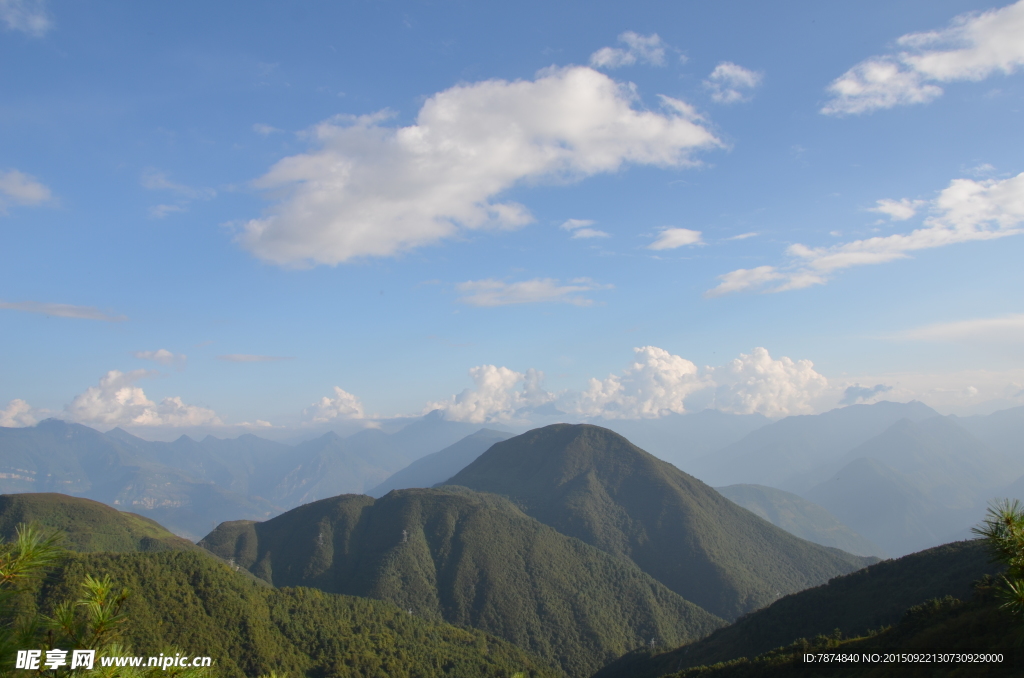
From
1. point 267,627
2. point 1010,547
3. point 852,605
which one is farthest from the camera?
point 267,627

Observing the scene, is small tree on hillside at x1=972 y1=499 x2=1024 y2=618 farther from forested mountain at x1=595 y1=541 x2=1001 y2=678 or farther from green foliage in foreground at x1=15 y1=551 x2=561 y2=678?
green foliage in foreground at x1=15 y1=551 x2=561 y2=678

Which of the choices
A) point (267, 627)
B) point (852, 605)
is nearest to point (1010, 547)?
point (852, 605)

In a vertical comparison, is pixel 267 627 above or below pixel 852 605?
above

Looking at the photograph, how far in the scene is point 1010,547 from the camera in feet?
46.5

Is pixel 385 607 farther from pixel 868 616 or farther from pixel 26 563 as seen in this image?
pixel 26 563

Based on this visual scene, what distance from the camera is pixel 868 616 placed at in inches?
3812

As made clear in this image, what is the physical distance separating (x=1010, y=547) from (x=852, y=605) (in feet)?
377

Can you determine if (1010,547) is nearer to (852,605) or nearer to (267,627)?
(852,605)

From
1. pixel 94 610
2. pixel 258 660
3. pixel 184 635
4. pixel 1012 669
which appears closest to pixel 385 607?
pixel 258 660

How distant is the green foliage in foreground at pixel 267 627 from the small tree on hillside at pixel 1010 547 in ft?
371

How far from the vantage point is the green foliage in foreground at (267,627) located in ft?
343

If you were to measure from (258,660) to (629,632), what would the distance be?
134m

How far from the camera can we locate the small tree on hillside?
14.0m

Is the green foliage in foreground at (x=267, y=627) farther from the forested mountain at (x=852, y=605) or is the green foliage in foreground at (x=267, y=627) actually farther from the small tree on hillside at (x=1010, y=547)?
the small tree on hillside at (x=1010, y=547)
